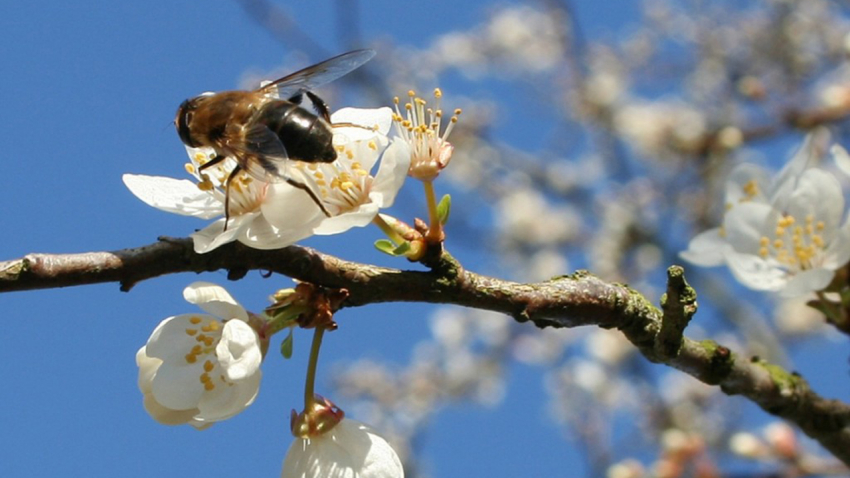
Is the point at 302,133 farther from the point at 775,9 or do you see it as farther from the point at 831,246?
the point at 775,9

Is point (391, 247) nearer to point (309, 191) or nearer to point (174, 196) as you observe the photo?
point (309, 191)

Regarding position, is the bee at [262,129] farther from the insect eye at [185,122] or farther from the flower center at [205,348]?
the flower center at [205,348]

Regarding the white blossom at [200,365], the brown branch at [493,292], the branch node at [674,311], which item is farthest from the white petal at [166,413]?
the branch node at [674,311]

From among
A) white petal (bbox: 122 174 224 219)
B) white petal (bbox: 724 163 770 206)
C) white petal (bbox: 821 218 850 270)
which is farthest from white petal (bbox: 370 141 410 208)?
white petal (bbox: 724 163 770 206)

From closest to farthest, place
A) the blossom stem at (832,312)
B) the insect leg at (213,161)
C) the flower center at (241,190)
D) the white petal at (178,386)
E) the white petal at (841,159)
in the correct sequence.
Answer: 1. the white petal at (178,386)
2. the flower center at (241,190)
3. the insect leg at (213,161)
4. the blossom stem at (832,312)
5. the white petal at (841,159)

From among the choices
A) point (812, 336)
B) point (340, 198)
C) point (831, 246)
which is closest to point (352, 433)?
point (340, 198)

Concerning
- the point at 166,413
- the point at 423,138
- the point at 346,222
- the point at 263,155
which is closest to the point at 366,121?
the point at 423,138
